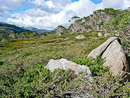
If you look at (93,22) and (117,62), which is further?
(93,22)

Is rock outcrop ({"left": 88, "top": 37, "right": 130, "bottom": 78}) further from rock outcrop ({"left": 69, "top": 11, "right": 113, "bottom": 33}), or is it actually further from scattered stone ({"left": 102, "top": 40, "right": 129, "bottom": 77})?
rock outcrop ({"left": 69, "top": 11, "right": 113, "bottom": 33})

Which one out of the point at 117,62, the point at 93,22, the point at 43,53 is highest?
the point at 93,22

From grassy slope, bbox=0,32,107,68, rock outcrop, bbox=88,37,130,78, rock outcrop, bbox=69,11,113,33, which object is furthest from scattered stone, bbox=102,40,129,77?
rock outcrop, bbox=69,11,113,33

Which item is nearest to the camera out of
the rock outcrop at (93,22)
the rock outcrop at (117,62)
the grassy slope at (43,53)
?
the rock outcrop at (117,62)

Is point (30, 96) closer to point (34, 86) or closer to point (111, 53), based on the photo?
point (34, 86)

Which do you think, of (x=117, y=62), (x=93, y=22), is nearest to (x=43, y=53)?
(x=117, y=62)

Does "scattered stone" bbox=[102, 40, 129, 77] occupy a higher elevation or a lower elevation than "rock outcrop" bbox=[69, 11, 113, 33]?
A: lower

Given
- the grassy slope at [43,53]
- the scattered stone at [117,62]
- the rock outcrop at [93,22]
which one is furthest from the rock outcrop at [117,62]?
the rock outcrop at [93,22]

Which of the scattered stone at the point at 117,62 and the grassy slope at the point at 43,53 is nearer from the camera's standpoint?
the scattered stone at the point at 117,62

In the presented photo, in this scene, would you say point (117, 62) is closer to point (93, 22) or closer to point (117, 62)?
point (117, 62)

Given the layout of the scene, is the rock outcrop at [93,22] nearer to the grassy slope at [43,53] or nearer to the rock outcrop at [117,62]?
the grassy slope at [43,53]

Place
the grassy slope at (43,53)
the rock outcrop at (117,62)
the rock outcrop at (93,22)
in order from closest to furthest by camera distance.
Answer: the rock outcrop at (117,62)
the grassy slope at (43,53)
the rock outcrop at (93,22)

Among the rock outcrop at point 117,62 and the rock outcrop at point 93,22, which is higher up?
the rock outcrop at point 93,22

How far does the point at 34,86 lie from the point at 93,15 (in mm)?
137938
